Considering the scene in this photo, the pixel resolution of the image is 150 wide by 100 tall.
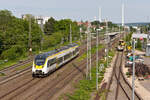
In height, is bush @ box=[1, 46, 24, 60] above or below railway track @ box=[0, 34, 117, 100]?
above

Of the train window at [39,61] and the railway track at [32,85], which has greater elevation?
the train window at [39,61]

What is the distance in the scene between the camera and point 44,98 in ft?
60.1

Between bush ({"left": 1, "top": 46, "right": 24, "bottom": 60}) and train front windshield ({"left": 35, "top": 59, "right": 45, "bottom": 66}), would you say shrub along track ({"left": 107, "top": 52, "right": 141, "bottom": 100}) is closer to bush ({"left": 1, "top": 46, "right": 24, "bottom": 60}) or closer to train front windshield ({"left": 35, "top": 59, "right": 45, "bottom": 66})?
train front windshield ({"left": 35, "top": 59, "right": 45, "bottom": 66})

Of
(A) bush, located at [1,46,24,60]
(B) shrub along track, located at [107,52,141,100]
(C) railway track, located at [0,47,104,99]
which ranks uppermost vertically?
(A) bush, located at [1,46,24,60]

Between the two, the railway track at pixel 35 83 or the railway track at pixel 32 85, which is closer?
the railway track at pixel 32 85

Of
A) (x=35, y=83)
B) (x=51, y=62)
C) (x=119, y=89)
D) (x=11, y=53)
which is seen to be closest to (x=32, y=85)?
(x=35, y=83)

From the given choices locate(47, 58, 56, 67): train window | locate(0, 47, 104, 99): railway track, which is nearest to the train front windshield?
locate(47, 58, 56, 67): train window

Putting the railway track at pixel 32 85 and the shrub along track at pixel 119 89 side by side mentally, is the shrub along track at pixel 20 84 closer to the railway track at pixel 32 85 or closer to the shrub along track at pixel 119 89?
the railway track at pixel 32 85

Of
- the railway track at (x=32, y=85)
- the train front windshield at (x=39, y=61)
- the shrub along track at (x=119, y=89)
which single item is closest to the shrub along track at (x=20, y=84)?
the railway track at (x=32, y=85)

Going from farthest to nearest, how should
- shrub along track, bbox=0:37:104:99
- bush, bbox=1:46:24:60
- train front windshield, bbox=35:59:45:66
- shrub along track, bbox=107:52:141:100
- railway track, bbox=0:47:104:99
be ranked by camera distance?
1. bush, bbox=1:46:24:60
2. train front windshield, bbox=35:59:45:66
3. shrub along track, bbox=0:37:104:99
4. railway track, bbox=0:47:104:99
5. shrub along track, bbox=107:52:141:100

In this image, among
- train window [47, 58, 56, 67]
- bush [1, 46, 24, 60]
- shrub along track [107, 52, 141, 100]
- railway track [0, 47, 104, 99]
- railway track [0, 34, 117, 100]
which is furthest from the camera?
bush [1, 46, 24, 60]

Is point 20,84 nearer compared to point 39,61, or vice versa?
point 20,84

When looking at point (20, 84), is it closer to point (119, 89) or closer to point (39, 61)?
point (39, 61)

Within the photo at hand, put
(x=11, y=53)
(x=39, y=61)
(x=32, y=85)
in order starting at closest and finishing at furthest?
1. (x=32, y=85)
2. (x=39, y=61)
3. (x=11, y=53)
